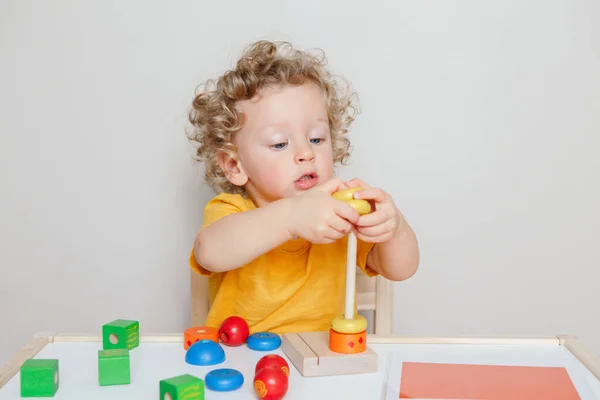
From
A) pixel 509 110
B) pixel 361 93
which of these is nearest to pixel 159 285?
pixel 361 93

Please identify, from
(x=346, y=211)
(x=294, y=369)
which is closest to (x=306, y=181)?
(x=346, y=211)

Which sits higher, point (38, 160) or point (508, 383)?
point (38, 160)

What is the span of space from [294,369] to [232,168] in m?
0.46

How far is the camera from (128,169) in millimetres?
1345

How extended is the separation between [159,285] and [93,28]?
21.1 inches

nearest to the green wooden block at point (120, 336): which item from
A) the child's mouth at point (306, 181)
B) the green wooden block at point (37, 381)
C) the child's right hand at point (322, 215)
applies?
the green wooden block at point (37, 381)

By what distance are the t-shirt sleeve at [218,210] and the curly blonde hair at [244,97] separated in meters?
0.08

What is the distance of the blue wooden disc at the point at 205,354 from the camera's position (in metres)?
0.77

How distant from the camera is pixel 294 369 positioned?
754 mm

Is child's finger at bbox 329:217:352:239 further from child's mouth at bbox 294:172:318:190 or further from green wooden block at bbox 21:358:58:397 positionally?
green wooden block at bbox 21:358:58:397

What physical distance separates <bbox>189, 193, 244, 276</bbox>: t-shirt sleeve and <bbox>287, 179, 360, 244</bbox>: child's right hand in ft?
0.63

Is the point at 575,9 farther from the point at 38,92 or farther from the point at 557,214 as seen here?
the point at 38,92

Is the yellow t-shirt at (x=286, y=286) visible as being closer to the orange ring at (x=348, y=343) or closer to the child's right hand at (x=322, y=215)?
the child's right hand at (x=322, y=215)

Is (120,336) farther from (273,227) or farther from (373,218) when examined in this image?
(373,218)
